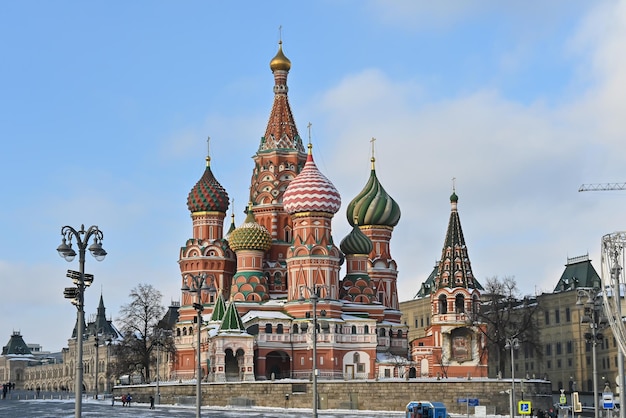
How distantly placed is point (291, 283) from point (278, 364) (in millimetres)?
6943

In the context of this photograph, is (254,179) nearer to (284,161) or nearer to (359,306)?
(284,161)

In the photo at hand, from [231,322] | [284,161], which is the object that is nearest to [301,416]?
[231,322]

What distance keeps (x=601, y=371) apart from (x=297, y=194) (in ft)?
118

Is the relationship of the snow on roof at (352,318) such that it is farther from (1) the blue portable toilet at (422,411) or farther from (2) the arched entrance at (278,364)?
(1) the blue portable toilet at (422,411)

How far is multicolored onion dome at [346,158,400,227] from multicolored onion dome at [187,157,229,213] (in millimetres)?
13199

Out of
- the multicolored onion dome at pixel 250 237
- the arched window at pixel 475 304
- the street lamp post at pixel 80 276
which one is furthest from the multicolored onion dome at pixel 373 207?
the street lamp post at pixel 80 276

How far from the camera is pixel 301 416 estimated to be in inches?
2251

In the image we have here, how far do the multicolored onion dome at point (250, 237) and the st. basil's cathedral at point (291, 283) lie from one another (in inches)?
4.1

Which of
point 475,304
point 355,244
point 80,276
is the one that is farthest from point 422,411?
point 355,244

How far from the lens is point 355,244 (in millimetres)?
91938

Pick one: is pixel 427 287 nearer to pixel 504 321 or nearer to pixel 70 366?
pixel 504 321

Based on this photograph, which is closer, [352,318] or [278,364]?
[278,364]

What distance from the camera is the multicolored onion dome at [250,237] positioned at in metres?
89.6

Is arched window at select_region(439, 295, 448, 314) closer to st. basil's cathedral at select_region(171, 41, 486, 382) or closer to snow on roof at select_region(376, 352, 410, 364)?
st. basil's cathedral at select_region(171, 41, 486, 382)
